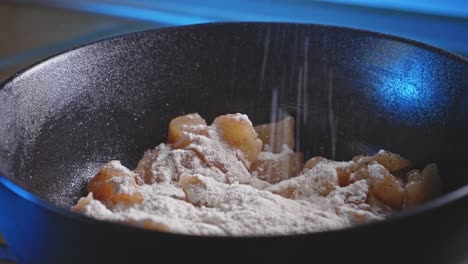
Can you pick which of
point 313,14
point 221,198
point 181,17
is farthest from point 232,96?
point 181,17

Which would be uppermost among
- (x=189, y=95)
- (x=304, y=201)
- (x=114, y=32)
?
(x=114, y=32)

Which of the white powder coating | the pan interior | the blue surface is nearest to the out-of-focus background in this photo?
the blue surface

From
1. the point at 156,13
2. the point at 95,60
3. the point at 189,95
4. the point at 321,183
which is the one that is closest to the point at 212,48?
the point at 189,95

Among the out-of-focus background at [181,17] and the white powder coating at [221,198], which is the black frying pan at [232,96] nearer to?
the white powder coating at [221,198]

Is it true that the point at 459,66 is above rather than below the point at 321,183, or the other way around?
above

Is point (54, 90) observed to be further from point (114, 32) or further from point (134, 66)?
point (114, 32)

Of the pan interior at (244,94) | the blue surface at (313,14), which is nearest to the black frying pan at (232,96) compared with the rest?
the pan interior at (244,94)

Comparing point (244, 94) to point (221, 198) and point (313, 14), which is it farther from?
point (313, 14)
